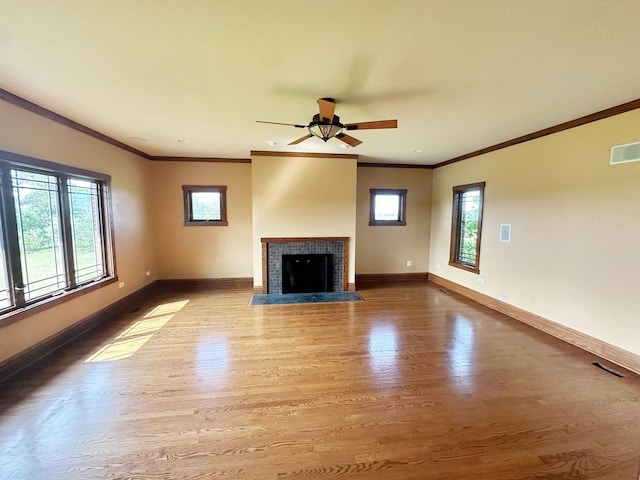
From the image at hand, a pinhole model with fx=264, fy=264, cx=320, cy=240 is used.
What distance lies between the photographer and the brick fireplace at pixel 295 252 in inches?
208

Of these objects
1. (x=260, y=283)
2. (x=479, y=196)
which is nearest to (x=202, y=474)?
(x=260, y=283)

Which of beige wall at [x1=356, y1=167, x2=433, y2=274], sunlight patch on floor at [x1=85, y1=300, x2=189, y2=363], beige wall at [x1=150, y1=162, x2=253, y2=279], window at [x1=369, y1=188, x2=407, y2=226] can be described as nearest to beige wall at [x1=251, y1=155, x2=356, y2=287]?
beige wall at [x1=150, y1=162, x2=253, y2=279]

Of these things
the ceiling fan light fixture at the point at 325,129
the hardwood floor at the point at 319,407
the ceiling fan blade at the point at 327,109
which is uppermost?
the ceiling fan blade at the point at 327,109

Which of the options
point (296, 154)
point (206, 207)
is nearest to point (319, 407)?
point (296, 154)

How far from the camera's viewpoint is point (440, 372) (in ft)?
8.78

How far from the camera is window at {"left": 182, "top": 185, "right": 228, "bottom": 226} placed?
5621mm

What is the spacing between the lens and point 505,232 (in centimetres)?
430

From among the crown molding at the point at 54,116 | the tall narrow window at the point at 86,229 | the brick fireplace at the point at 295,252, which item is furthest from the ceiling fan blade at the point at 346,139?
the tall narrow window at the point at 86,229

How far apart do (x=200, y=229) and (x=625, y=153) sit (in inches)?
257

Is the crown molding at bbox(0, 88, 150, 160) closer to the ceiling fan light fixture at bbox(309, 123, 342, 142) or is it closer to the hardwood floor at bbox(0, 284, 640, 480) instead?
the hardwood floor at bbox(0, 284, 640, 480)

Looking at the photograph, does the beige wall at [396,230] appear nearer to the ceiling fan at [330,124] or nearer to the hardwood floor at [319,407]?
the hardwood floor at [319,407]

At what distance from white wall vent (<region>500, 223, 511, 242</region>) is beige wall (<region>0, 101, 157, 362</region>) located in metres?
6.31

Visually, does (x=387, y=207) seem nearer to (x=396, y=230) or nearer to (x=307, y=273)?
(x=396, y=230)

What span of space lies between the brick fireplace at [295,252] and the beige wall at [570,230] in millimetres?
2569
